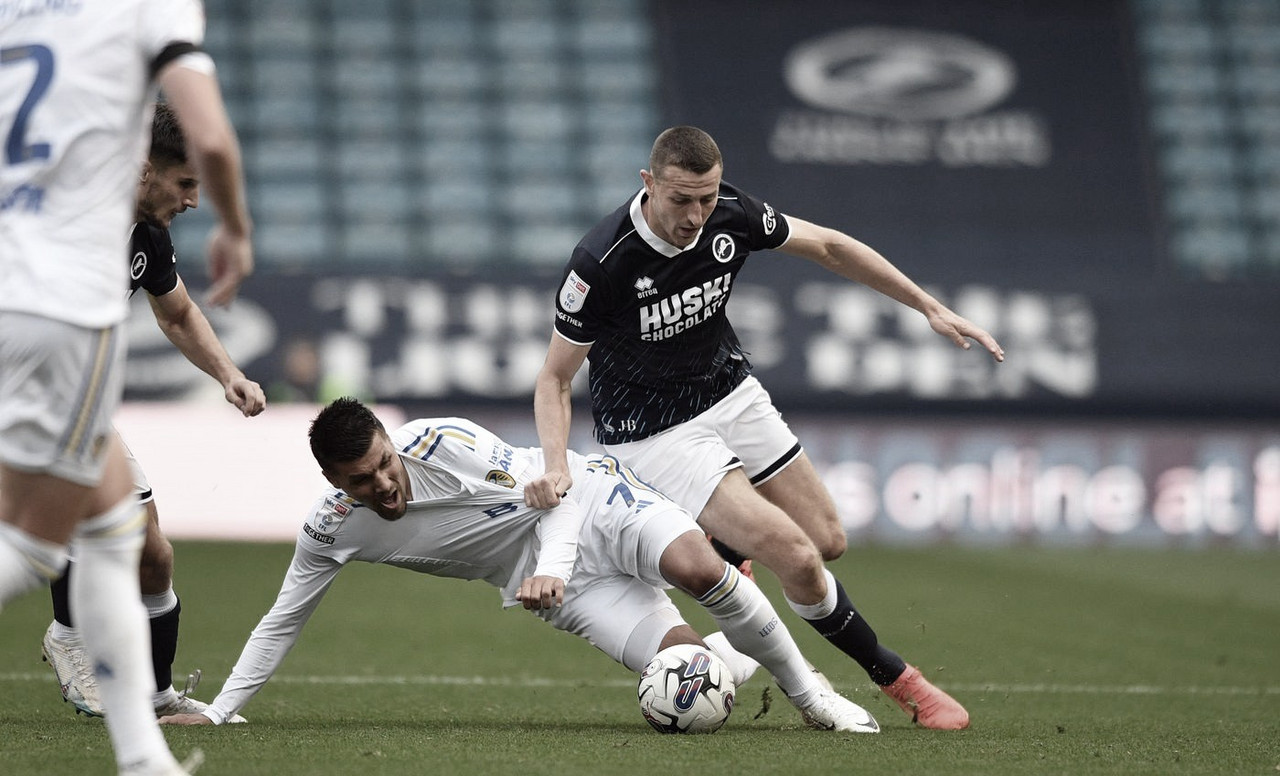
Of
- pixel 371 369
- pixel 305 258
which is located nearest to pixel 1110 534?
pixel 371 369

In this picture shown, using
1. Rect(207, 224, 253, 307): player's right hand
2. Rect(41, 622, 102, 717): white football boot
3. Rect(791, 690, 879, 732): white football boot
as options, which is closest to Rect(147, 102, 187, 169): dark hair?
Rect(207, 224, 253, 307): player's right hand

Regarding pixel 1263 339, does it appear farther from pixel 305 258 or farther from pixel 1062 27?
pixel 305 258

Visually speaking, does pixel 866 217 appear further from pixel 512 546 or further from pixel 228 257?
pixel 228 257

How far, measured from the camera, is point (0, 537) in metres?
3.28

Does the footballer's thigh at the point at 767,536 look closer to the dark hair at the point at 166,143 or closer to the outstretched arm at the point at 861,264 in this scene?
the outstretched arm at the point at 861,264

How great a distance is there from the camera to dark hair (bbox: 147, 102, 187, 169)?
4566 millimetres

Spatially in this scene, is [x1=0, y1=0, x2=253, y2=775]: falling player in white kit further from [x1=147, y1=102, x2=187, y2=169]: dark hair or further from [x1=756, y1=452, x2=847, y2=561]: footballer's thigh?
[x1=756, y1=452, x2=847, y2=561]: footballer's thigh

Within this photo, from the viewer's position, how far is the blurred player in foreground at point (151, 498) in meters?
4.95

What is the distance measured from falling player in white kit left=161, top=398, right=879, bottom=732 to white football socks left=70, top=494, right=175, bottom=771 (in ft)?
4.32

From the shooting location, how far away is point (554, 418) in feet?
16.8

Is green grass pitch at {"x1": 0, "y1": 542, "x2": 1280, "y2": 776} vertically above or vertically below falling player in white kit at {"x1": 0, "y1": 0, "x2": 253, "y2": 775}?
below

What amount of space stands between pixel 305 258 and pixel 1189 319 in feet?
28.9

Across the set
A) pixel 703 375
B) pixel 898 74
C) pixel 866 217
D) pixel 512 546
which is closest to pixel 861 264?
pixel 703 375

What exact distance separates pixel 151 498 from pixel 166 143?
1204 mm
